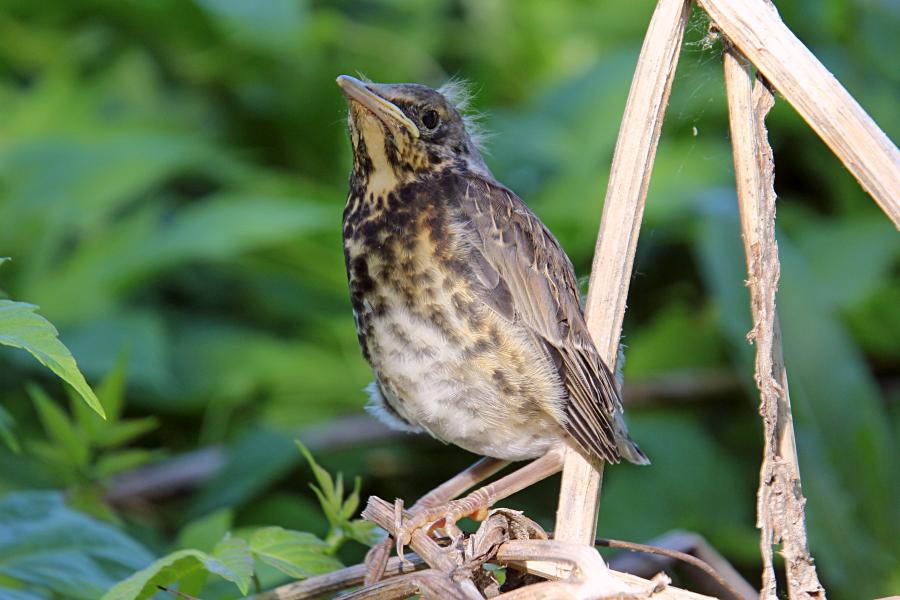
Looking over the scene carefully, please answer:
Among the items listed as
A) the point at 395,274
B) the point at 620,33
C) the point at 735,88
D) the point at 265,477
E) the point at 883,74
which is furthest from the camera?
the point at 620,33

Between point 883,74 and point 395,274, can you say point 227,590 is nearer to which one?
point 395,274

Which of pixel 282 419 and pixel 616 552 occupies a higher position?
pixel 282 419

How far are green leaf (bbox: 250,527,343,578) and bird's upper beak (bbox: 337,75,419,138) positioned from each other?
727 millimetres

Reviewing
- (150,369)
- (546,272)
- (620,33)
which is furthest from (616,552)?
(620,33)

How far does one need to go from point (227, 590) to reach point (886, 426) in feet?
7.25

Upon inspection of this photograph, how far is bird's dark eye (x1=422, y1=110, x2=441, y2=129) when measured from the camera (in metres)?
2.04

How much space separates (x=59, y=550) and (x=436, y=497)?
0.57 metres

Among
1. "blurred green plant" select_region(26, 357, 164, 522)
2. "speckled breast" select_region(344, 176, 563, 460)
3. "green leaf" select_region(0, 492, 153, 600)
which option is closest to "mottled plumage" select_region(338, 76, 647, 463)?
"speckled breast" select_region(344, 176, 563, 460)

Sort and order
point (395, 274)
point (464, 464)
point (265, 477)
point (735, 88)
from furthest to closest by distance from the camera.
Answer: point (464, 464), point (265, 477), point (395, 274), point (735, 88)

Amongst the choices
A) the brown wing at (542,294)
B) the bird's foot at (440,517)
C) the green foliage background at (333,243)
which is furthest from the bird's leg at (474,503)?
the green foliage background at (333,243)

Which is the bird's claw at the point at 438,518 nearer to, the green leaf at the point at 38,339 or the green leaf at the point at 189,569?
the green leaf at the point at 189,569

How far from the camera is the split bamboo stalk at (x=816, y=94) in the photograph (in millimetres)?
1293

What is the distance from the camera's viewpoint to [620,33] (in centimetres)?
451

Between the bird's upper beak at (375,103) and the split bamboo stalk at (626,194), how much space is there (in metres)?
0.55
